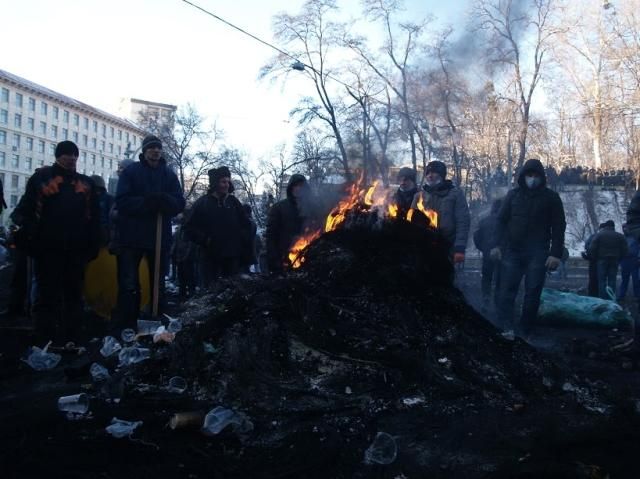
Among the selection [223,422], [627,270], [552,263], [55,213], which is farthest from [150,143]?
[627,270]

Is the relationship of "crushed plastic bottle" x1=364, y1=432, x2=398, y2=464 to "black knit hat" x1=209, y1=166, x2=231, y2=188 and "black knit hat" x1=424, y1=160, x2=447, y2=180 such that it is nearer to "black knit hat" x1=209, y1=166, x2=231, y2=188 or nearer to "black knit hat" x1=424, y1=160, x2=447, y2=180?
"black knit hat" x1=424, y1=160, x2=447, y2=180

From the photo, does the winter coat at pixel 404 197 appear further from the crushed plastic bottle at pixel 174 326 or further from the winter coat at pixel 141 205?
the crushed plastic bottle at pixel 174 326

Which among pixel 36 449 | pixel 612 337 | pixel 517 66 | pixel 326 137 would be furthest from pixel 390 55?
pixel 36 449

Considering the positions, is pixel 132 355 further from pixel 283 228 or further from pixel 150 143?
pixel 283 228

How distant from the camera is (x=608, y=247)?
1010cm

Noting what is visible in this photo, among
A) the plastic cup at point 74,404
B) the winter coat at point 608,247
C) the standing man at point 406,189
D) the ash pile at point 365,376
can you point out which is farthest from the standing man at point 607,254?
the plastic cup at point 74,404

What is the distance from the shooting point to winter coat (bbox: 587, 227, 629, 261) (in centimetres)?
1006

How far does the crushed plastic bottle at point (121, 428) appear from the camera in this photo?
9.80ft

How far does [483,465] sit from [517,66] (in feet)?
73.9

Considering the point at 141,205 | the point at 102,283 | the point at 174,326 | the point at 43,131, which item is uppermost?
the point at 43,131

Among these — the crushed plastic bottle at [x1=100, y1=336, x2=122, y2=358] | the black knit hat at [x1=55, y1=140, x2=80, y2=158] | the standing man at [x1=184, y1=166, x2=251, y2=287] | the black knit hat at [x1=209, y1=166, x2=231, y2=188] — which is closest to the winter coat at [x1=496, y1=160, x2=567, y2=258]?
the standing man at [x1=184, y1=166, x2=251, y2=287]

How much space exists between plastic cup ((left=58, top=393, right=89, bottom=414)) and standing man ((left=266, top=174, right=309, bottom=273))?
3200 millimetres

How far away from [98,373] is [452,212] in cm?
428

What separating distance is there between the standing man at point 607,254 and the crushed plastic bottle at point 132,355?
350 inches
